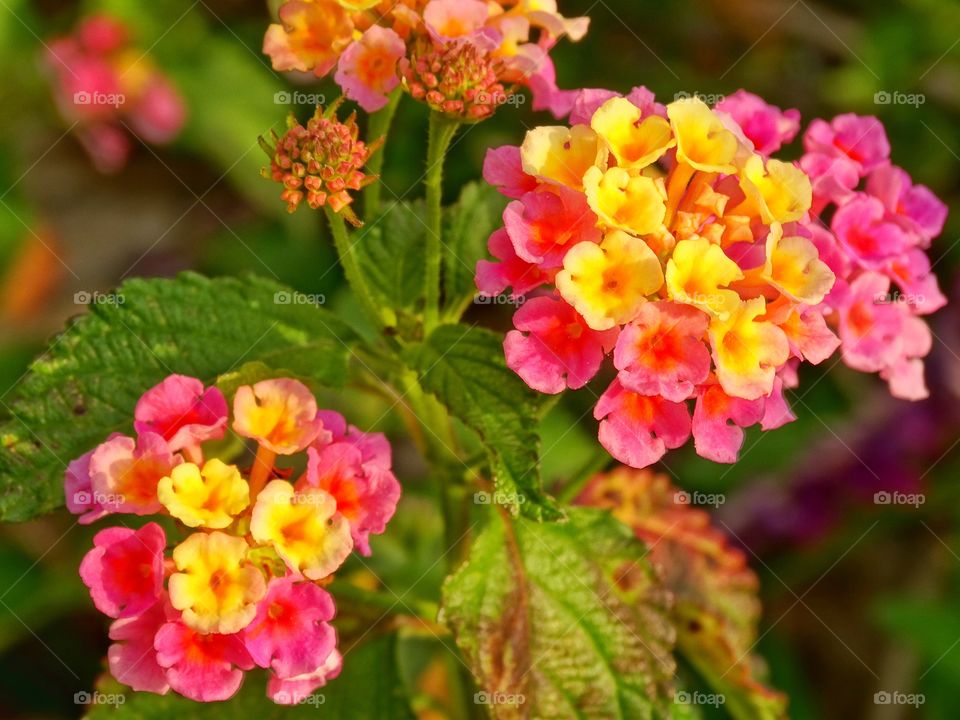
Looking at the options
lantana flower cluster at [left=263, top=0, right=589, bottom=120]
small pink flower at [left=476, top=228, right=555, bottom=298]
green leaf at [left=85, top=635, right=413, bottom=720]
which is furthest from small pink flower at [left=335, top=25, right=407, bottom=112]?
green leaf at [left=85, top=635, right=413, bottom=720]

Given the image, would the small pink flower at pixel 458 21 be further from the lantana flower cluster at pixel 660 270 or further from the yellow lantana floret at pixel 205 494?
the yellow lantana floret at pixel 205 494

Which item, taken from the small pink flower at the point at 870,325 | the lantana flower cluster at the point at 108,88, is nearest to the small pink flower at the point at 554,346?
the small pink flower at the point at 870,325

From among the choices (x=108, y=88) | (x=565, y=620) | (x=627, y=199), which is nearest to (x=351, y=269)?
(x=627, y=199)

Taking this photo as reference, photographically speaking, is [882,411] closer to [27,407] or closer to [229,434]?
[229,434]

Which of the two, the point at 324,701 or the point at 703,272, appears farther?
the point at 324,701

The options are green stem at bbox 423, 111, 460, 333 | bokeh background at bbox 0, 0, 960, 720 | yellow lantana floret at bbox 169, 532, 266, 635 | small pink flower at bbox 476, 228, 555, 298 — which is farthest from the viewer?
bokeh background at bbox 0, 0, 960, 720

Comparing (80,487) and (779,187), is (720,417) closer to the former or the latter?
(779,187)

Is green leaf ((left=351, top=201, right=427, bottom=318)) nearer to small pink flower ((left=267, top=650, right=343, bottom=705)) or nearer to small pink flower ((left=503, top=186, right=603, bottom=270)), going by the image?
small pink flower ((left=503, top=186, right=603, bottom=270))
